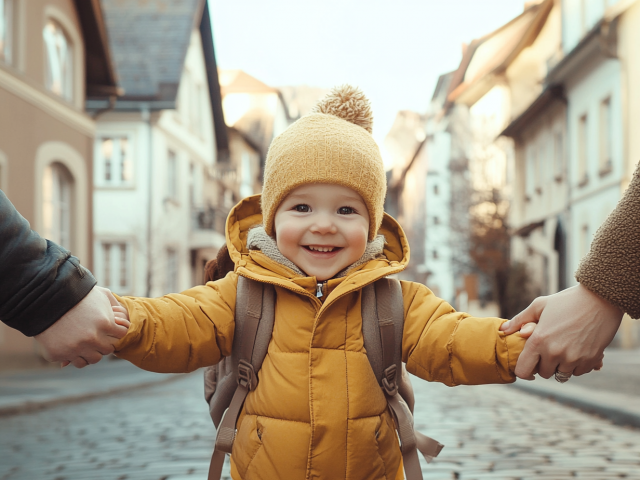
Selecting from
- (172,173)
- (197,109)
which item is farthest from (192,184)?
(197,109)

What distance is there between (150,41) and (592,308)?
86.0ft

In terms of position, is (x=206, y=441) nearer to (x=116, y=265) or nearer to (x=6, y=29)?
(x=6, y=29)

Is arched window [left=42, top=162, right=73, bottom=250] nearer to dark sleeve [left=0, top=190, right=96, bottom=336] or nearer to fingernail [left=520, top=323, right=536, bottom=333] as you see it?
dark sleeve [left=0, top=190, right=96, bottom=336]

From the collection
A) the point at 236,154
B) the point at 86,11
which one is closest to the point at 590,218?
the point at 86,11

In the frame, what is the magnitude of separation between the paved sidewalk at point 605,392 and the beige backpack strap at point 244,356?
5244 mm

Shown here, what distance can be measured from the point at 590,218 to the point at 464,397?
1211 centimetres

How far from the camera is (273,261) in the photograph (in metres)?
2.60

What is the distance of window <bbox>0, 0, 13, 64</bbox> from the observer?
13516mm

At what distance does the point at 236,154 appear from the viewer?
137 ft

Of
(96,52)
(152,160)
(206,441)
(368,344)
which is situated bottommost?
(206,441)

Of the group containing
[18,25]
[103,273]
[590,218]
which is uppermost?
[18,25]

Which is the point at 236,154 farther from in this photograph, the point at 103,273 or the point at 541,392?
the point at 541,392

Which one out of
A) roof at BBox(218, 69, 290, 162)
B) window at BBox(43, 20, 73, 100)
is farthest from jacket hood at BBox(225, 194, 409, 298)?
roof at BBox(218, 69, 290, 162)

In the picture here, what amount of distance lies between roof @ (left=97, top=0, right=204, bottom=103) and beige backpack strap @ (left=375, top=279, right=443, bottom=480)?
22.9 m
